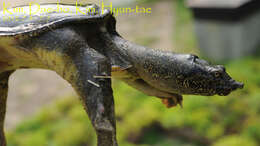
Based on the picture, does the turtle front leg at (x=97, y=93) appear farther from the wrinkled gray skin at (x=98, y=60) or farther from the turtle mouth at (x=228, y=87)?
the turtle mouth at (x=228, y=87)

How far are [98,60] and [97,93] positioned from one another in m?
0.07

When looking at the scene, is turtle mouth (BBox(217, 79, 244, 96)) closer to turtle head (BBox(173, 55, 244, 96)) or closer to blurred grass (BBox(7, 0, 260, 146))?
turtle head (BBox(173, 55, 244, 96))

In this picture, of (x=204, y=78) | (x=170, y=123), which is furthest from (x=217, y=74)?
(x=170, y=123)

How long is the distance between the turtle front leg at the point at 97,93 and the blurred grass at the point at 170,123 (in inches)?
52.0

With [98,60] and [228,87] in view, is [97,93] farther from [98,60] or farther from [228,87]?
[228,87]

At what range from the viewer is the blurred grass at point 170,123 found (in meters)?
2.04

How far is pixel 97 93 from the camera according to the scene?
2.23 ft

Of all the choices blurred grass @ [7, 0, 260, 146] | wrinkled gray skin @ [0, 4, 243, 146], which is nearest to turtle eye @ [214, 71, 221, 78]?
wrinkled gray skin @ [0, 4, 243, 146]

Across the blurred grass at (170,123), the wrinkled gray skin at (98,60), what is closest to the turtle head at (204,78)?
the wrinkled gray skin at (98,60)

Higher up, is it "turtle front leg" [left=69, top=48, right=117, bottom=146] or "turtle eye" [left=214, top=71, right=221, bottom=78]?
"turtle eye" [left=214, top=71, right=221, bottom=78]

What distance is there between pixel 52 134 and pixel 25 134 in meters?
0.20

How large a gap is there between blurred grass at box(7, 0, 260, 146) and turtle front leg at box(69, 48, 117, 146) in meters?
1.32

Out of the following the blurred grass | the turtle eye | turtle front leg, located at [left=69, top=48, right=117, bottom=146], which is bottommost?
the blurred grass

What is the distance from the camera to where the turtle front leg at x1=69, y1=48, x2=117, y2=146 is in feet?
2.21
